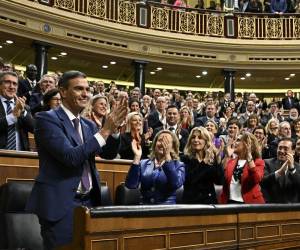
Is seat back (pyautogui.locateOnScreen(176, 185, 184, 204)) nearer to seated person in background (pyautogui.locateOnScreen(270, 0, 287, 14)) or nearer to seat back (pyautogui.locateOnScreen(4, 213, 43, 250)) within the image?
seat back (pyautogui.locateOnScreen(4, 213, 43, 250))

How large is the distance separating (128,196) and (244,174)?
0.77 meters

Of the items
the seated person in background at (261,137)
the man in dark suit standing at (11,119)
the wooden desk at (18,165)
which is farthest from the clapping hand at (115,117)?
the seated person in background at (261,137)

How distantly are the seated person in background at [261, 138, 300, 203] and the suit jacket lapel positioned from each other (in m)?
1.73

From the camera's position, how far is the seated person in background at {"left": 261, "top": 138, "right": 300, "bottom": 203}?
3.29 metres

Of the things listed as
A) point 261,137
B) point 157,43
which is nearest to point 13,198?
point 261,137

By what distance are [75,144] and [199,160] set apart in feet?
4.16

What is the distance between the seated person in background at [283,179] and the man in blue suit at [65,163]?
172 centimetres

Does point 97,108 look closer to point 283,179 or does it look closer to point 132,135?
point 132,135

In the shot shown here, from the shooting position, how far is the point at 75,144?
1.91 metres

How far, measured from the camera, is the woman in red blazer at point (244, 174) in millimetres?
3170

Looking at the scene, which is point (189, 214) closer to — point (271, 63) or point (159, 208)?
point (159, 208)

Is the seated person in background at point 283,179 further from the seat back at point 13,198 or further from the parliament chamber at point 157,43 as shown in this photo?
the parliament chamber at point 157,43

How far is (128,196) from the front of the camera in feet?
10.3

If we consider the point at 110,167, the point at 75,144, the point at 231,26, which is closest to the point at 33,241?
the point at 75,144
